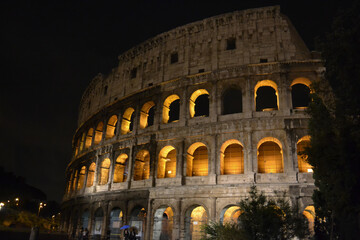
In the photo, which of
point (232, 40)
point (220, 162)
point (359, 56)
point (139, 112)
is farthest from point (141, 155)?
point (359, 56)

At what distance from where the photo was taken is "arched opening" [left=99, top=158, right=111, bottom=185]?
2453 centimetres

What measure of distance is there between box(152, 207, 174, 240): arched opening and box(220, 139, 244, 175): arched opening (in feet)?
15.6

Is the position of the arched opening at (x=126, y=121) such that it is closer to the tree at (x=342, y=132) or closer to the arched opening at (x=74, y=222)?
the arched opening at (x=74, y=222)

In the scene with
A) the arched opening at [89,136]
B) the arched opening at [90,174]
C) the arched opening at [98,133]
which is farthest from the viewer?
the arched opening at [89,136]

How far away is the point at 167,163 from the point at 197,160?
2.36 metres

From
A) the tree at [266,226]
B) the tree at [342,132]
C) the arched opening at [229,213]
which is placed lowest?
the tree at [266,226]

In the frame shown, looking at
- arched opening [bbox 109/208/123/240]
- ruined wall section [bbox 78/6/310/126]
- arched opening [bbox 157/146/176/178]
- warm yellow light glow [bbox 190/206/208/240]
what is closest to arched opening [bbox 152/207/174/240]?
warm yellow light glow [bbox 190/206/208/240]

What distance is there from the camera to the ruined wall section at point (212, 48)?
20.3 m

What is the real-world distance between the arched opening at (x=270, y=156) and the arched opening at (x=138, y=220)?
823cm

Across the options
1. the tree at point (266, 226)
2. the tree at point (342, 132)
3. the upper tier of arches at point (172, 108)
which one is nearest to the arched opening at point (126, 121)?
the upper tier of arches at point (172, 108)

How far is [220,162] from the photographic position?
1859cm

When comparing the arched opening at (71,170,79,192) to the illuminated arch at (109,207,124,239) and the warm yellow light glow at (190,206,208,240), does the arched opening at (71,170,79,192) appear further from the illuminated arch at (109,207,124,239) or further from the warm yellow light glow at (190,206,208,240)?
the warm yellow light glow at (190,206,208,240)

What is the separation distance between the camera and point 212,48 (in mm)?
21703

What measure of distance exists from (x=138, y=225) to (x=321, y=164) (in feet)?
46.5
